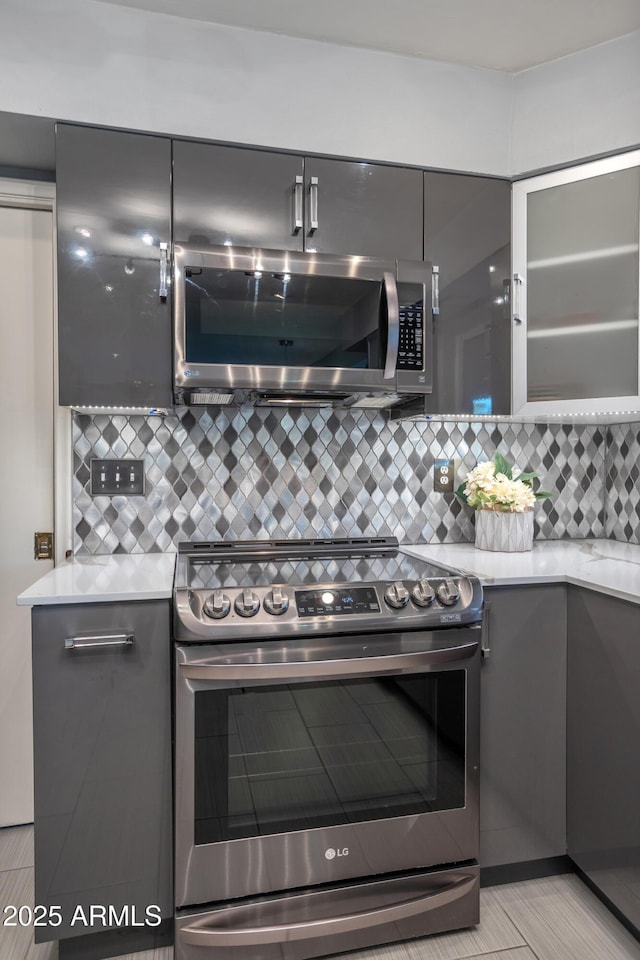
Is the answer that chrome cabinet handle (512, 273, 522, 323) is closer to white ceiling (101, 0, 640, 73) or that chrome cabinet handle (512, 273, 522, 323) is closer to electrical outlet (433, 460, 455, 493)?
electrical outlet (433, 460, 455, 493)

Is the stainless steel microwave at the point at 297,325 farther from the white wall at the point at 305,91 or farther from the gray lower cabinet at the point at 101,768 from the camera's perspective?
the gray lower cabinet at the point at 101,768

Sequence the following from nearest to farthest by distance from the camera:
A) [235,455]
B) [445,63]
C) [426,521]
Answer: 1. [445,63]
2. [235,455]
3. [426,521]

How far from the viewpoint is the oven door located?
1483 mm

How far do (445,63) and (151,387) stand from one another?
4.80 ft

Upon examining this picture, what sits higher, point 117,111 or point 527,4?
point 527,4

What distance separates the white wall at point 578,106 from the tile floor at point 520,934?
2288 mm

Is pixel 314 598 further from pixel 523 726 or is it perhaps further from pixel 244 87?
pixel 244 87

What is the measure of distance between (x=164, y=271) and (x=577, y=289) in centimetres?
134

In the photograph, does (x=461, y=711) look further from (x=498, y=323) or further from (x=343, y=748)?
(x=498, y=323)

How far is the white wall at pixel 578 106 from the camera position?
1.88 metres

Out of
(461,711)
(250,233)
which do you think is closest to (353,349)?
(250,233)

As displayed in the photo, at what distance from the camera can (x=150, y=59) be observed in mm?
1754

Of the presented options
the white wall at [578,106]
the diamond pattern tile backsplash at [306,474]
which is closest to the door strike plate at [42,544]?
the diamond pattern tile backsplash at [306,474]

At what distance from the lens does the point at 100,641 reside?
1.49 meters
